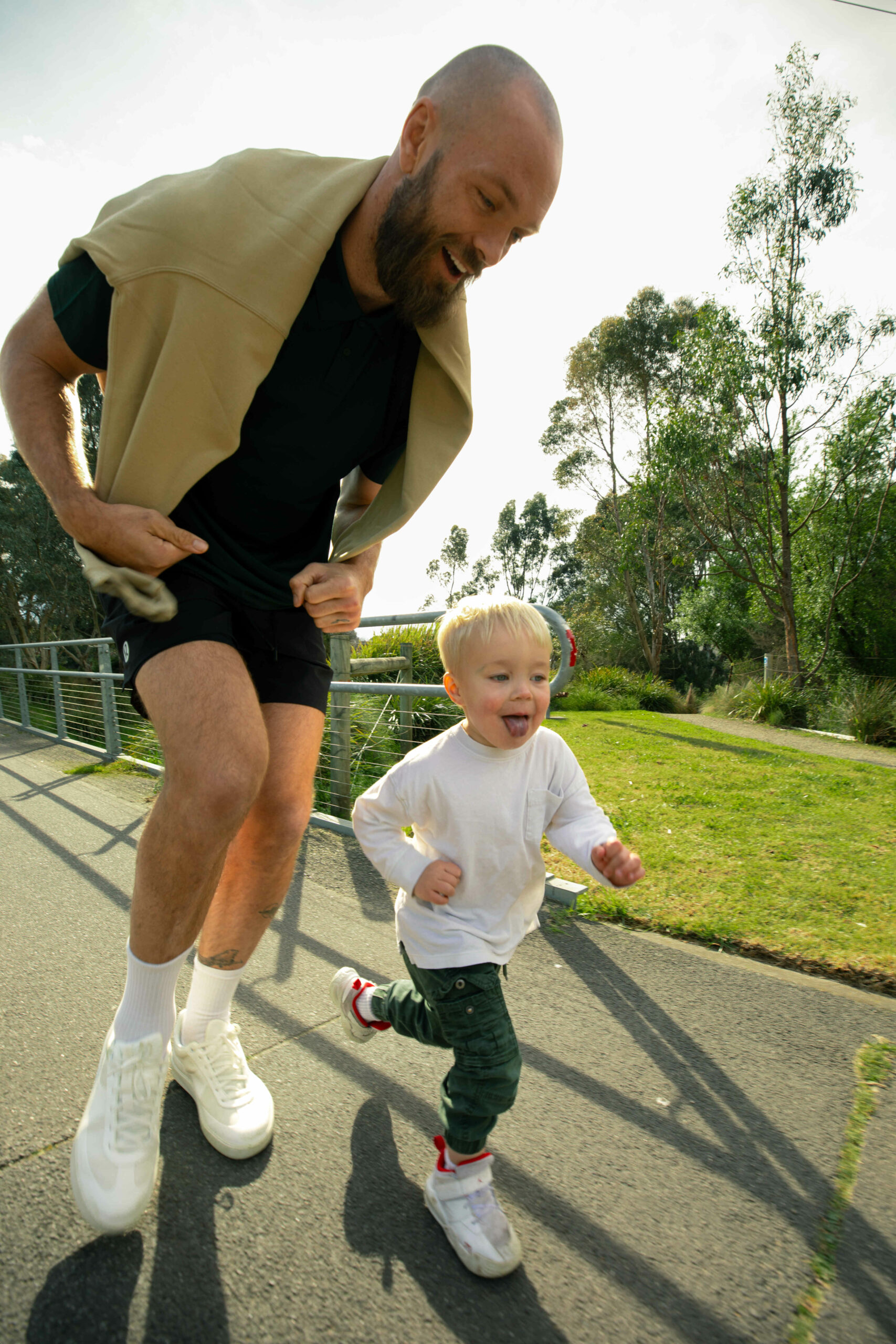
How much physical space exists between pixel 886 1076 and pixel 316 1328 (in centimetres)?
138

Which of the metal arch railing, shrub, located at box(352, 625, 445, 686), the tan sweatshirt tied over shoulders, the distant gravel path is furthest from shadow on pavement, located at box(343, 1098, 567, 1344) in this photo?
the distant gravel path

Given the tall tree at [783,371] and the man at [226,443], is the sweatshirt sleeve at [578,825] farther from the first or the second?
the tall tree at [783,371]

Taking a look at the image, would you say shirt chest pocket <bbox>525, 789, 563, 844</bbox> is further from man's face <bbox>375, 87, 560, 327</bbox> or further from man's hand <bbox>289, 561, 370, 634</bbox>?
man's face <bbox>375, 87, 560, 327</bbox>

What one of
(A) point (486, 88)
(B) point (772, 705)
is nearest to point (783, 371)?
(B) point (772, 705)

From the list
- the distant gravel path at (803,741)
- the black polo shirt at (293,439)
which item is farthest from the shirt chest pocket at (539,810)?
the distant gravel path at (803,741)

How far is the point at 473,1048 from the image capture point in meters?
1.35

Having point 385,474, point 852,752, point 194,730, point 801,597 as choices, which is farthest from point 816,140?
point 194,730

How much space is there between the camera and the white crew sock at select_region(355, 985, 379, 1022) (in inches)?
68.8

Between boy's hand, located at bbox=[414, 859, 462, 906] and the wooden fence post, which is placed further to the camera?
the wooden fence post

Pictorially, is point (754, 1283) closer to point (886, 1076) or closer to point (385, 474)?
point (886, 1076)

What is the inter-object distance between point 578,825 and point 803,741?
1000 centimetres

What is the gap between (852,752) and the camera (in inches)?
353

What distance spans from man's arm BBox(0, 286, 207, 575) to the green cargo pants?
974 millimetres

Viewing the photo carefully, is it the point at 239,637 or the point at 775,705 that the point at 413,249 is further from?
the point at 775,705
